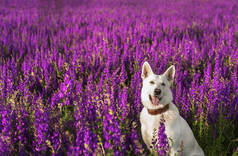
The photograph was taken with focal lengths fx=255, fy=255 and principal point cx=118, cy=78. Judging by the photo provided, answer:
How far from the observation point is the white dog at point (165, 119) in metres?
1.40

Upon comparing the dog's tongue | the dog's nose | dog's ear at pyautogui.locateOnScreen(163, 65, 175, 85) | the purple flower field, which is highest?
dog's ear at pyautogui.locateOnScreen(163, 65, 175, 85)

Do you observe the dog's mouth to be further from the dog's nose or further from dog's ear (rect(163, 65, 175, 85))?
dog's ear (rect(163, 65, 175, 85))

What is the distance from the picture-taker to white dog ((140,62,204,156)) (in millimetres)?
1399

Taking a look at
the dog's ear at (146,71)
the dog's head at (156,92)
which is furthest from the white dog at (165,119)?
the dog's ear at (146,71)

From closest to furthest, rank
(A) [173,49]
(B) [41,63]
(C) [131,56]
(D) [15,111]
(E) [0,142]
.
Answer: (E) [0,142] < (D) [15,111] < (B) [41,63] < (C) [131,56] < (A) [173,49]

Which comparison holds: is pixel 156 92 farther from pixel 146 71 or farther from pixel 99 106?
pixel 99 106

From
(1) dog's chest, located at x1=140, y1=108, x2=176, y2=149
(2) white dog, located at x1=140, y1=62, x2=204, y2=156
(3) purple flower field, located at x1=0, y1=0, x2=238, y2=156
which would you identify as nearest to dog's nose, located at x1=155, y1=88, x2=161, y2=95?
(2) white dog, located at x1=140, y1=62, x2=204, y2=156

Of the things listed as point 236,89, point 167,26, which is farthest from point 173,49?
point 167,26

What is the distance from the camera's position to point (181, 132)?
1409mm

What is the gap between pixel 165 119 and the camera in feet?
4.65

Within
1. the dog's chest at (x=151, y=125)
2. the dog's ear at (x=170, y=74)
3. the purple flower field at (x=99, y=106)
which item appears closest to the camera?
the purple flower field at (x=99, y=106)

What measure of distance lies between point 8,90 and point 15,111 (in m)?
0.55

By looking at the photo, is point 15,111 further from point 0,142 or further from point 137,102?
point 137,102

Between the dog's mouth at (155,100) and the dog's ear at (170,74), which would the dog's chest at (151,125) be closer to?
the dog's mouth at (155,100)
